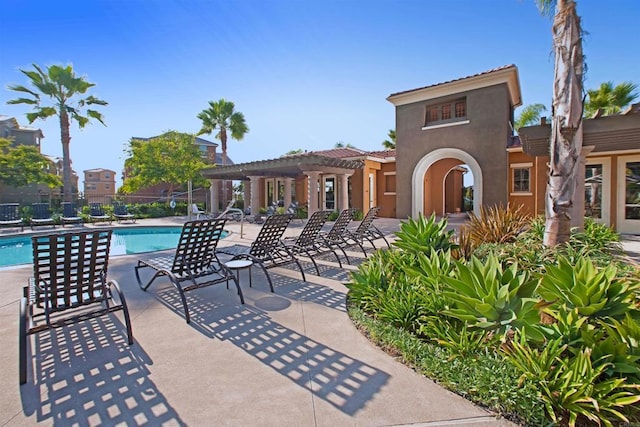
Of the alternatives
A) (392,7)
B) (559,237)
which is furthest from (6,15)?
(559,237)

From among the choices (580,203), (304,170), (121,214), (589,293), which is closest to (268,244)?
(589,293)

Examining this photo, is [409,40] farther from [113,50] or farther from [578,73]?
[113,50]

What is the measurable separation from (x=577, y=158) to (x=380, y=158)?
13412 millimetres

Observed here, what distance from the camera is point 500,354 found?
8.77 ft

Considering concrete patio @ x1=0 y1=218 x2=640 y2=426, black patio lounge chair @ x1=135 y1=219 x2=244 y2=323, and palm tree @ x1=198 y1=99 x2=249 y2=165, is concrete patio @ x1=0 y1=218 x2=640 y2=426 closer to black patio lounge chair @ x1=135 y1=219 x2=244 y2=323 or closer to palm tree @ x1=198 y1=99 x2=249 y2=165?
black patio lounge chair @ x1=135 y1=219 x2=244 y2=323

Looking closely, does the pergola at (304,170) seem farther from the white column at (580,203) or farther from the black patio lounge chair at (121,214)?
the white column at (580,203)

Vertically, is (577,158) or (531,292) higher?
(577,158)

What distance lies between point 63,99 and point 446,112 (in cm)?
2246

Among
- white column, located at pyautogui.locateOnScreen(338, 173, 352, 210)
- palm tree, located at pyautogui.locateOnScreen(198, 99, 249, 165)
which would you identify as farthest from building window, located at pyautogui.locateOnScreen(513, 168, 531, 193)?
palm tree, located at pyautogui.locateOnScreen(198, 99, 249, 165)

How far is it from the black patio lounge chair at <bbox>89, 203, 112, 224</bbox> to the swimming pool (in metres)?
3.21

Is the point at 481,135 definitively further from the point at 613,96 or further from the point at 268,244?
the point at 268,244

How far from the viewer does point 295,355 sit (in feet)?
10.3

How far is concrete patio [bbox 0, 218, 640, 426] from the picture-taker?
7.47ft

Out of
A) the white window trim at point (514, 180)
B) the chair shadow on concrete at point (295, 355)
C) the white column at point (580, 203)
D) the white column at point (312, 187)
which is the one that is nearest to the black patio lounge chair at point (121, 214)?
the white column at point (312, 187)
